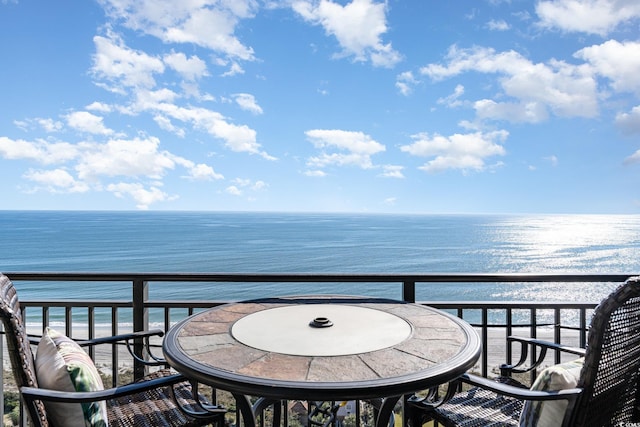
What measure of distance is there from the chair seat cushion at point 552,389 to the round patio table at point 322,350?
228 millimetres

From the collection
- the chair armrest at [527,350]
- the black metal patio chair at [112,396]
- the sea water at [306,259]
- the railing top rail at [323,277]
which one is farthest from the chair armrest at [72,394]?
the sea water at [306,259]

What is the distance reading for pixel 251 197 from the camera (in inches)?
3204

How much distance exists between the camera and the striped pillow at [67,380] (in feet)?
4.44

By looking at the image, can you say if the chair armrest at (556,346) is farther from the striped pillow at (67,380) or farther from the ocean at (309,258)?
the ocean at (309,258)

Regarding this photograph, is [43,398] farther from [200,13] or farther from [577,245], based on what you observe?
[577,245]

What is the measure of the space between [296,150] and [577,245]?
42.9 meters

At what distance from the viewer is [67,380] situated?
1351 mm

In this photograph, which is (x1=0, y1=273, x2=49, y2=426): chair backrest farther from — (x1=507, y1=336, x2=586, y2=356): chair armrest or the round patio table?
(x1=507, y1=336, x2=586, y2=356): chair armrest

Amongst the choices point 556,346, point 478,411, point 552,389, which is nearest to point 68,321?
point 478,411

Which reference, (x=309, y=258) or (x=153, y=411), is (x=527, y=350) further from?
(x=309, y=258)

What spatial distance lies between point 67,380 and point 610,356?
5.96 feet

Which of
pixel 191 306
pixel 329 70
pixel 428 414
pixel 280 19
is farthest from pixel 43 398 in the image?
pixel 329 70

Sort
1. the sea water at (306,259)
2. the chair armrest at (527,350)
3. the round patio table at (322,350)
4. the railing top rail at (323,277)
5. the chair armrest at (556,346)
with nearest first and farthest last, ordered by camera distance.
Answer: the round patio table at (322,350), the chair armrest at (556,346), the chair armrest at (527,350), the railing top rail at (323,277), the sea water at (306,259)

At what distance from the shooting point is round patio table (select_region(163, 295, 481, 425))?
1.20 metres
